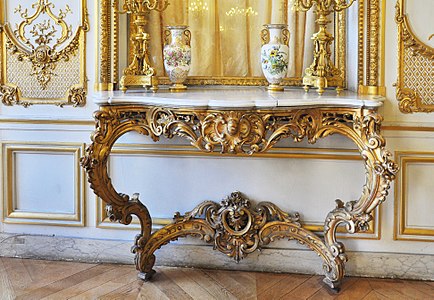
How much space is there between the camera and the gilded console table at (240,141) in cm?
210

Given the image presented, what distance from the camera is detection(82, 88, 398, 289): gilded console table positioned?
210 centimetres

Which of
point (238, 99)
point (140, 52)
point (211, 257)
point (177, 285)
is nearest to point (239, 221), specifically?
point (211, 257)

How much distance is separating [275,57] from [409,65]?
64 centimetres

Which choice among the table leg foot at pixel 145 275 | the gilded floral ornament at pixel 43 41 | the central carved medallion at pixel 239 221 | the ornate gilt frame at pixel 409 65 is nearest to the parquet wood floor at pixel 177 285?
the table leg foot at pixel 145 275

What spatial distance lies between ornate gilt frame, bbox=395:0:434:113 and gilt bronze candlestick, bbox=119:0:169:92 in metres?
1.14

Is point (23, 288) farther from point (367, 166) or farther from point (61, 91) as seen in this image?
point (367, 166)

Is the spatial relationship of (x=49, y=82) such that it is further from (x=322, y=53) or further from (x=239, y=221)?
(x=322, y=53)

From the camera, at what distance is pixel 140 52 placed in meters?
2.54

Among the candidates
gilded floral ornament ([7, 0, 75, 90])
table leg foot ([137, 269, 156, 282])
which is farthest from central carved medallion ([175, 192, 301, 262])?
gilded floral ornament ([7, 0, 75, 90])

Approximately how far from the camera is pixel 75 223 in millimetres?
2678

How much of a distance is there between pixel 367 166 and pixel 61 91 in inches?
61.6

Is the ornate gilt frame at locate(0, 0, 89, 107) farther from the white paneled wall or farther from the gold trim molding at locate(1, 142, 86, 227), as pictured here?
the gold trim molding at locate(1, 142, 86, 227)

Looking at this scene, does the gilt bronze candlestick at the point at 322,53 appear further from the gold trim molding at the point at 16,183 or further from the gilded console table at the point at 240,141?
the gold trim molding at the point at 16,183

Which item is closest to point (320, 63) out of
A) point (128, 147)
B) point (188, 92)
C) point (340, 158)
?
point (340, 158)
